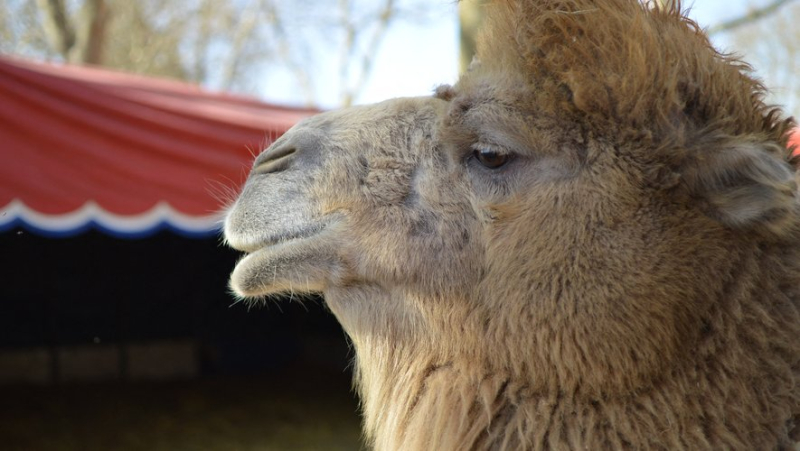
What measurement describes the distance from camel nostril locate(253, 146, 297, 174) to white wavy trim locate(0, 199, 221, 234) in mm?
1850

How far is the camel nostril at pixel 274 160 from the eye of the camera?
7.02 feet

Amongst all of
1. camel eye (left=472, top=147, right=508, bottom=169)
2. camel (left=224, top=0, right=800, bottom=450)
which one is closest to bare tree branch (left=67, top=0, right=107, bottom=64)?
camel (left=224, top=0, right=800, bottom=450)

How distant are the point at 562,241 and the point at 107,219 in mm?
3198

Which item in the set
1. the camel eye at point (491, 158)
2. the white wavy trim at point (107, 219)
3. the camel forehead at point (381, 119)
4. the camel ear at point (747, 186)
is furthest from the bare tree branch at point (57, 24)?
the camel ear at point (747, 186)

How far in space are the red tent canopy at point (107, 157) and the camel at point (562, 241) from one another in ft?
6.95

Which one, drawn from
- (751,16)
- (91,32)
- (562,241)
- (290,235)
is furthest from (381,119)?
(91,32)

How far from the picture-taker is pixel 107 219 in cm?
430

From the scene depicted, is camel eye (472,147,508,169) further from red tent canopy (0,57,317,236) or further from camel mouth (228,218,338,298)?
red tent canopy (0,57,317,236)

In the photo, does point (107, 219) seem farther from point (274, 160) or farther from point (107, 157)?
point (274, 160)

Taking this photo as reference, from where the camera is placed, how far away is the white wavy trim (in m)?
4.12

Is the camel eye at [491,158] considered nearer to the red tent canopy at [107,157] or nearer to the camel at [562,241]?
the camel at [562,241]

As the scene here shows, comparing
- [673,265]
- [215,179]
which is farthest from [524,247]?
[215,179]

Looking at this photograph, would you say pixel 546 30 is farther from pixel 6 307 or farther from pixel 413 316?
pixel 6 307

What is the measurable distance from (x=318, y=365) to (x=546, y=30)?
7.17 metres
